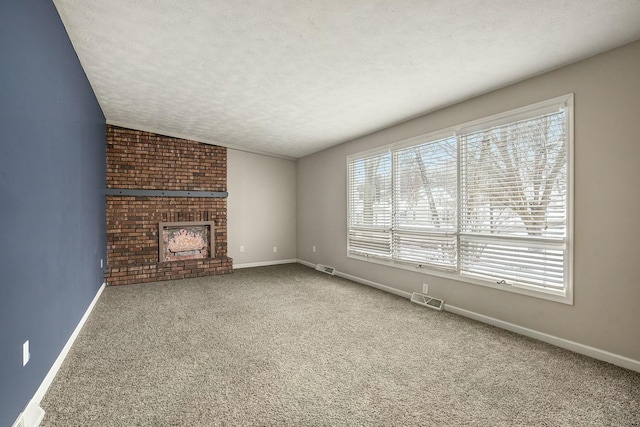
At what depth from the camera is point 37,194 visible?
2.04m

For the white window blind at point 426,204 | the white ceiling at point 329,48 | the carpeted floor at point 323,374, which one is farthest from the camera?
the white window blind at point 426,204

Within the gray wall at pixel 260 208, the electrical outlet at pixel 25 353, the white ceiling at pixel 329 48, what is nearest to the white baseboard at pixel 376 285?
the gray wall at pixel 260 208

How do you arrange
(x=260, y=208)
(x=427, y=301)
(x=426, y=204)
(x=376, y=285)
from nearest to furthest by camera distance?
(x=427, y=301), (x=426, y=204), (x=376, y=285), (x=260, y=208)

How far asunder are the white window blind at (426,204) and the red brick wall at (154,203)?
3487 mm

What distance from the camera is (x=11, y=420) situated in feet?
5.27

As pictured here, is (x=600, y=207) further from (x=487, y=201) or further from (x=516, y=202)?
(x=487, y=201)

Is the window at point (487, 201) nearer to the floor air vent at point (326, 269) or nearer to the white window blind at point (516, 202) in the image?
the white window blind at point (516, 202)

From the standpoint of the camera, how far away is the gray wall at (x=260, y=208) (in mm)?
6652

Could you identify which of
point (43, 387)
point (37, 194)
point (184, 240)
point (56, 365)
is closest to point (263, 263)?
point (184, 240)

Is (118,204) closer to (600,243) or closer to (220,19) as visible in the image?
(220,19)

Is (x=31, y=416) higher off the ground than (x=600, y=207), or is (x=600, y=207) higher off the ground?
(x=600, y=207)

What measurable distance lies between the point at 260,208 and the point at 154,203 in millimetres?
2083

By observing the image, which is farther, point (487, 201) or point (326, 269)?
point (326, 269)

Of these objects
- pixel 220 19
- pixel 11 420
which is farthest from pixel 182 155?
pixel 11 420
